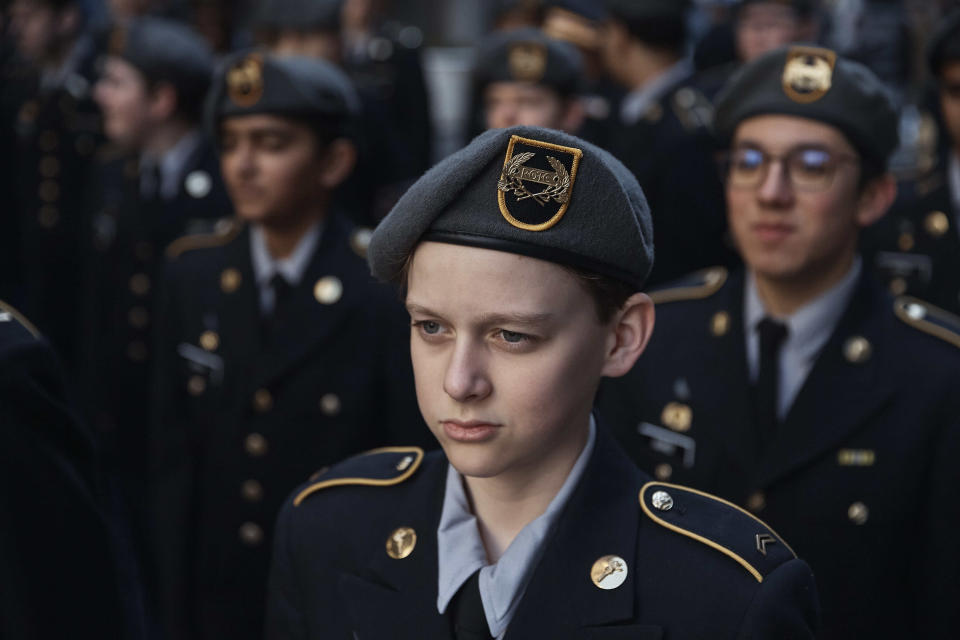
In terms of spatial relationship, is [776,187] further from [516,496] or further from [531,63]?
[531,63]

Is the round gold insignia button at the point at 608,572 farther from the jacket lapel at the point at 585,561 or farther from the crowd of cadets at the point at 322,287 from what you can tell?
the crowd of cadets at the point at 322,287

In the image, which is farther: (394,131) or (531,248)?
(394,131)

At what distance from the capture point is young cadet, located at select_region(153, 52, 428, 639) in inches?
141

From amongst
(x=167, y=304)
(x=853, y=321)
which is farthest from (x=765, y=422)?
(x=167, y=304)

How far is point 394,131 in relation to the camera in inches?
304

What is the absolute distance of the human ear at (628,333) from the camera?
196 centimetres

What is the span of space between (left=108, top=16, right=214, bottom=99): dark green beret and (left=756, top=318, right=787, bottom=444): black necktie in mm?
3582

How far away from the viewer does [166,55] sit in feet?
18.3

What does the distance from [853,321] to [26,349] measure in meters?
1.96

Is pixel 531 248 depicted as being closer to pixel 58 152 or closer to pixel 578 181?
pixel 578 181

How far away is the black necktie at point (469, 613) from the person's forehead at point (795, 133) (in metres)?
1.54

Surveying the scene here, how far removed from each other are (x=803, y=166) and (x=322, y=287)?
1502mm

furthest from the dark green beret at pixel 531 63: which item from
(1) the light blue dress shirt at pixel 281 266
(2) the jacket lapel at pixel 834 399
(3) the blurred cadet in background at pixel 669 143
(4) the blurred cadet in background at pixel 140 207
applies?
(2) the jacket lapel at pixel 834 399

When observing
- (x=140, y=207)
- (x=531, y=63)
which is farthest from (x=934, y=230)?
(x=140, y=207)
